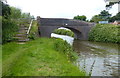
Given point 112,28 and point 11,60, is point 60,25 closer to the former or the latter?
point 112,28

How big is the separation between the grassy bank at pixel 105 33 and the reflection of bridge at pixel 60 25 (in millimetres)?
1353

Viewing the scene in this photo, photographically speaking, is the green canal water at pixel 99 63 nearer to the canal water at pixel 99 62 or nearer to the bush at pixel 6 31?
the canal water at pixel 99 62

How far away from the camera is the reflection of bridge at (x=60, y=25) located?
28.0 m

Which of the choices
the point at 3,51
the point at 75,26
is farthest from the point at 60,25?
the point at 3,51

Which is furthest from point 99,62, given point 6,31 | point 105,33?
point 105,33

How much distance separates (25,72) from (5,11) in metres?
10.3

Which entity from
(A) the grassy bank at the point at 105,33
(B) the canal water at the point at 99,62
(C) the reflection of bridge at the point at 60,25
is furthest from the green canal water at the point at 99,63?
(C) the reflection of bridge at the point at 60,25

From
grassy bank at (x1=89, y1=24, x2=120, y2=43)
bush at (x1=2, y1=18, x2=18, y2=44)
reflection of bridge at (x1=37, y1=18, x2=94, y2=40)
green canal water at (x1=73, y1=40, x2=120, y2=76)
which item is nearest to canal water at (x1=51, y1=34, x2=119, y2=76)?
green canal water at (x1=73, y1=40, x2=120, y2=76)

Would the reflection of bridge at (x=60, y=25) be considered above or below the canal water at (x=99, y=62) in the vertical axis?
above

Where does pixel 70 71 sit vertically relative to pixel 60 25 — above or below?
below

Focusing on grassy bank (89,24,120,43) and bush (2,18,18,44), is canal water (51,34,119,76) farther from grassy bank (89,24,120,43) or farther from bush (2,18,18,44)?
grassy bank (89,24,120,43)

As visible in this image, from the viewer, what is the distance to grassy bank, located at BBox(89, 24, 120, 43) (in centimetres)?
2691

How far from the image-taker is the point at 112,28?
28906 mm

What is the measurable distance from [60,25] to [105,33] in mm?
7869
